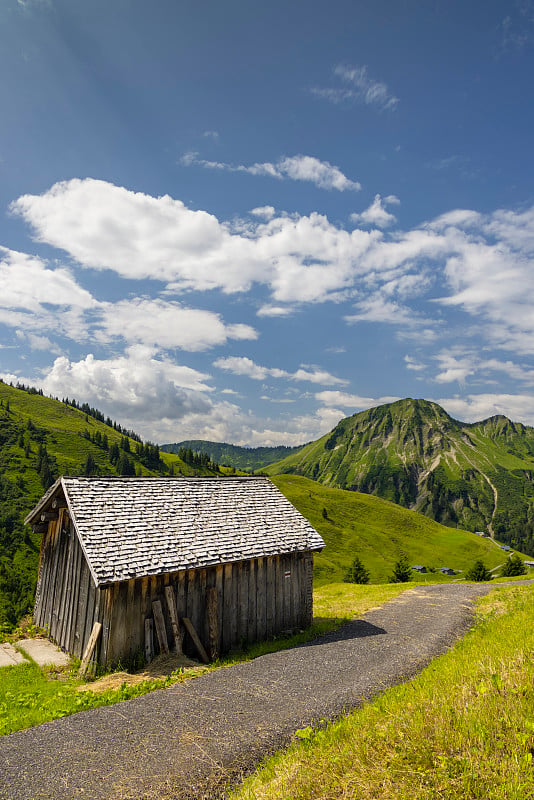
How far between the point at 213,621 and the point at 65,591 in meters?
6.86

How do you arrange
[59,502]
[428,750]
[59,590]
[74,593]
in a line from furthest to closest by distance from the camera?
1. [59,502]
2. [59,590]
3. [74,593]
4. [428,750]

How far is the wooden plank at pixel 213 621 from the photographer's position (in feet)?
58.0

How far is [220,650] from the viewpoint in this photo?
18.3m

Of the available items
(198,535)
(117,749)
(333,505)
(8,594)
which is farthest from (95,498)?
(333,505)

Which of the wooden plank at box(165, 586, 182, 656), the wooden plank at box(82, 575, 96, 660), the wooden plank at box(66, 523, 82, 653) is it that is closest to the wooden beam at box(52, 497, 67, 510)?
the wooden plank at box(66, 523, 82, 653)

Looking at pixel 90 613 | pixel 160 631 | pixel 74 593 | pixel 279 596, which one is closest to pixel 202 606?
pixel 160 631

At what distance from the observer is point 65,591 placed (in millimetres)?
19391

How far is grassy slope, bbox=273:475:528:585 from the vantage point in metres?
127

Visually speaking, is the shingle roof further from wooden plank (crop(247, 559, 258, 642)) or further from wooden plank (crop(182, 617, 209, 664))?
wooden plank (crop(182, 617, 209, 664))

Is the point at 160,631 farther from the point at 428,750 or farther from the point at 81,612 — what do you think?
the point at 428,750

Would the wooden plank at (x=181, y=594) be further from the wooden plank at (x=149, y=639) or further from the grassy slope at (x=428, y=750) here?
the grassy slope at (x=428, y=750)

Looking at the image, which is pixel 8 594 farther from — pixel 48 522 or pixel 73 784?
pixel 73 784

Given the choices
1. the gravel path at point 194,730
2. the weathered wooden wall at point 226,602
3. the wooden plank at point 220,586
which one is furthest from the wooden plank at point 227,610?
the gravel path at point 194,730

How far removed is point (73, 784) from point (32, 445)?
17060 centimetres
